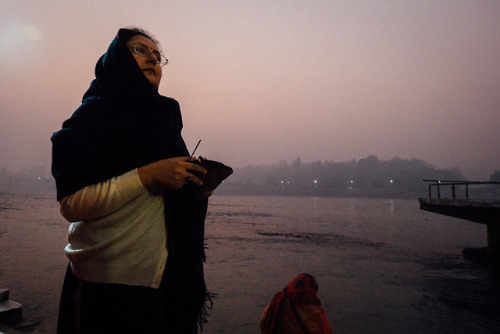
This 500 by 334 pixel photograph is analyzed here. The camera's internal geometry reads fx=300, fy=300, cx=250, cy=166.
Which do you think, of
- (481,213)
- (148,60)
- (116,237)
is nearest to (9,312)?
(116,237)

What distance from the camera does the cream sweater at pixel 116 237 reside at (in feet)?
3.76

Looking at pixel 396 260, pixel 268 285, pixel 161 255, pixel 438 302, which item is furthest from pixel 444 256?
pixel 161 255

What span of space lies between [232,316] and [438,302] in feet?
22.9

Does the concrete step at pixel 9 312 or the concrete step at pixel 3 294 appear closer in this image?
the concrete step at pixel 9 312

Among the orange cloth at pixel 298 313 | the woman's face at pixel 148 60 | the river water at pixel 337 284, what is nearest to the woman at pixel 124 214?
the woman's face at pixel 148 60

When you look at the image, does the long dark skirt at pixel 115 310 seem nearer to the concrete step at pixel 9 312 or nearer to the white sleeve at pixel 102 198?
the white sleeve at pixel 102 198

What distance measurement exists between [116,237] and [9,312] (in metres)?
6.00

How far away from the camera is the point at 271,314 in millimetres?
3867

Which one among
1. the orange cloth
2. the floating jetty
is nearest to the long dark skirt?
the orange cloth

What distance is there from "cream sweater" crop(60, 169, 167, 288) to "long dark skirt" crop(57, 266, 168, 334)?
0.04 m

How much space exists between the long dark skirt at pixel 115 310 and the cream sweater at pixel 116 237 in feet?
0.15

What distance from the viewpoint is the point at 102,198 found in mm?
1130

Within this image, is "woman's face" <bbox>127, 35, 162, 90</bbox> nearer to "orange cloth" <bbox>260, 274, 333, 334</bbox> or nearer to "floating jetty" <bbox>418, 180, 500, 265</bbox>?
"orange cloth" <bbox>260, 274, 333, 334</bbox>

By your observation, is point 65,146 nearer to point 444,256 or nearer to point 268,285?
point 268,285
